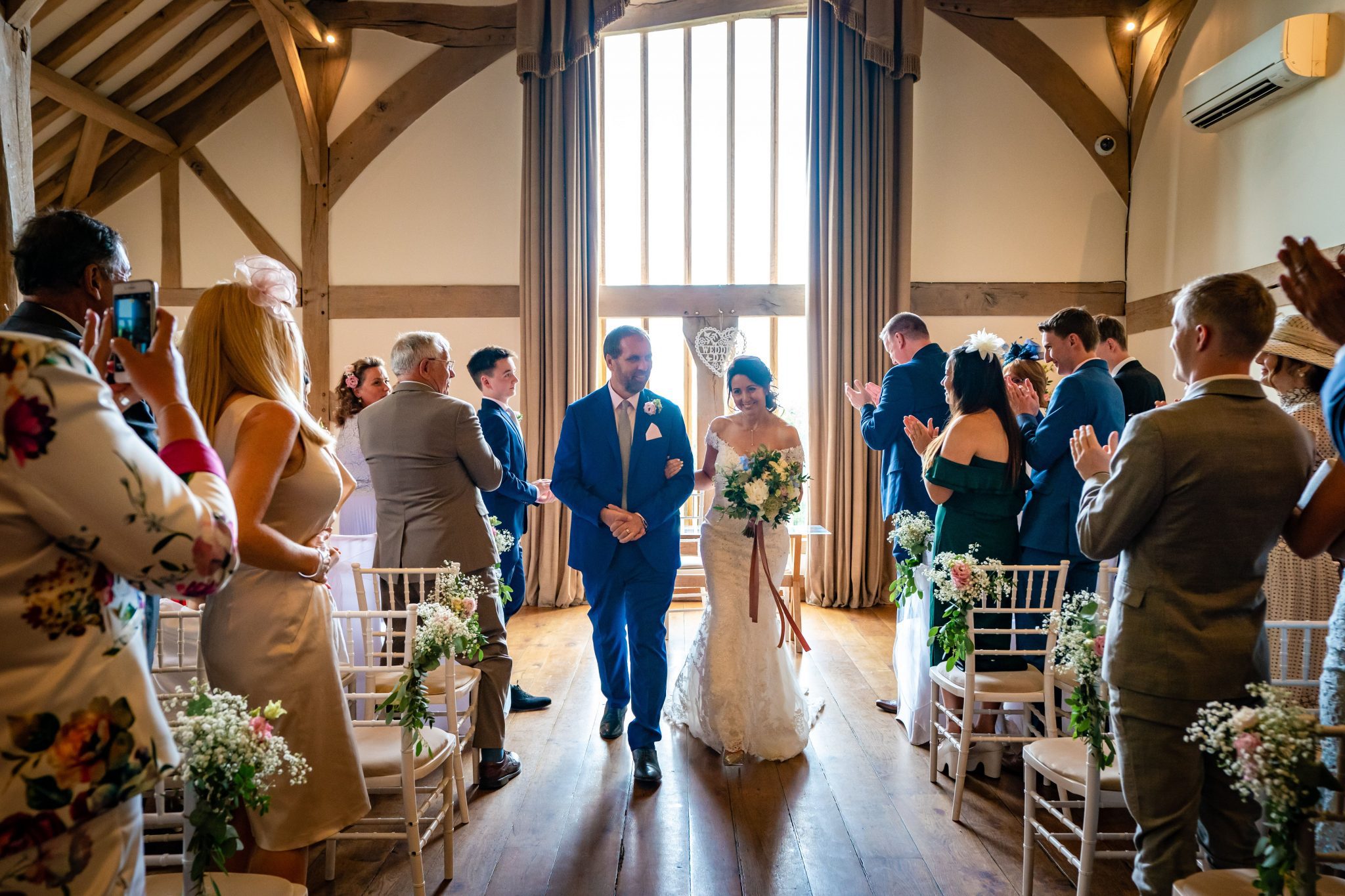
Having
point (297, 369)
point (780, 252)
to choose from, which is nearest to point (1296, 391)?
point (297, 369)

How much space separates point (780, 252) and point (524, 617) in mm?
3707

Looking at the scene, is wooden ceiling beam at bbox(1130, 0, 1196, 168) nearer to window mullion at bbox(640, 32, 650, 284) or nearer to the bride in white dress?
window mullion at bbox(640, 32, 650, 284)

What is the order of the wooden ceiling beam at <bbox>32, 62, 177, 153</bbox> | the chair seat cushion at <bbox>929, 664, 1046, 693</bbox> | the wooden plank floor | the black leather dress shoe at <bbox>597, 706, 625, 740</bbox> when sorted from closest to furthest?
the wooden plank floor, the chair seat cushion at <bbox>929, 664, 1046, 693</bbox>, the black leather dress shoe at <bbox>597, 706, 625, 740</bbox>, the wooden ceiling beam at <bbox>32, 62, 177, 153</bbox>

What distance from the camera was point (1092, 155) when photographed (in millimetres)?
7121

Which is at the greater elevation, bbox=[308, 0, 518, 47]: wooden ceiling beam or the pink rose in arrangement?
bbox=[308, 0, 518, 47]: wooden ceiling beam

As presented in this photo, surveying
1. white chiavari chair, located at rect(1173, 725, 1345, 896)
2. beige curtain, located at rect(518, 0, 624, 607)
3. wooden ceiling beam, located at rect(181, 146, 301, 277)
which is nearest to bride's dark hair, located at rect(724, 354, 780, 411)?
white chiavari chair, located at rect(1173, 725, 1345, 896)

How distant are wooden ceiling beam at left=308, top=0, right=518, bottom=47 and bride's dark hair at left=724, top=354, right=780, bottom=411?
15.1 ft

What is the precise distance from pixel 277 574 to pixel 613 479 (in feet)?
6.33

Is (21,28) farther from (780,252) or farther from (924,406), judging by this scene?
(780,252)

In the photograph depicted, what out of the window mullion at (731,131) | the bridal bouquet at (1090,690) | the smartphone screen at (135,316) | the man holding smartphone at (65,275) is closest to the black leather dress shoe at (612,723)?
the bridal bouquet at (1090,690)

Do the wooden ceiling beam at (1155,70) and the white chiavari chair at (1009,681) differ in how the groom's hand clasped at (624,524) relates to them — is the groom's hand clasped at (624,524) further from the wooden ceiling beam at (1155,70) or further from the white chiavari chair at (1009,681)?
the wooden ceiling beam at (1155,70)

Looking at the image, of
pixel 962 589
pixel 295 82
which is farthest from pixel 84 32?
pixel 962 589

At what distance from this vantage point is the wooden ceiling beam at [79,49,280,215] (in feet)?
23.9

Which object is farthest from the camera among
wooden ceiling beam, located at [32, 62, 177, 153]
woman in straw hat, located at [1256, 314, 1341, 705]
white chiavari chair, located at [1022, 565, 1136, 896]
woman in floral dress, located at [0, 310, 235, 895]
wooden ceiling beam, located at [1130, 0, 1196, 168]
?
wooden ceiling beam, located at [1130, 0, 1196, 168]
